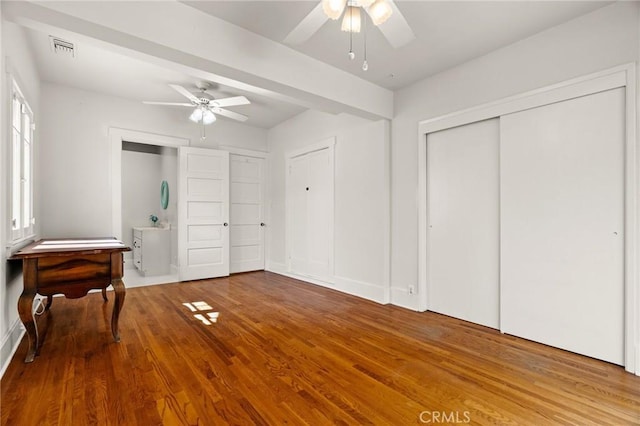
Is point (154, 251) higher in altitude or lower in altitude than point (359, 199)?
lower

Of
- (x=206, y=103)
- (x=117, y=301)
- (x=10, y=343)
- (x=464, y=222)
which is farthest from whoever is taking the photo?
(x=206, y=103)

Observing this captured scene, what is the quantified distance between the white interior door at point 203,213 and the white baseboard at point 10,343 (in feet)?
7.64

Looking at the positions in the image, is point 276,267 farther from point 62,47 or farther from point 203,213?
point 62,47

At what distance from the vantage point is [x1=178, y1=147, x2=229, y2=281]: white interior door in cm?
495

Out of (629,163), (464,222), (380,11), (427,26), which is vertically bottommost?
(464,222)

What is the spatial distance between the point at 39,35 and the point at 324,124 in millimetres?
3306

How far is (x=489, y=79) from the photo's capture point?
2986 millimetres

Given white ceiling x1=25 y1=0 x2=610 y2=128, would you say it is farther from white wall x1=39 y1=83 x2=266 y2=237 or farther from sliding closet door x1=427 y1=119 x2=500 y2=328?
sliding closet door x1=427 y1=119 x2=500 y2=328

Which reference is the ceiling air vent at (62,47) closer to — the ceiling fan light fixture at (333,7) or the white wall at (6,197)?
the white wall at (6,197)

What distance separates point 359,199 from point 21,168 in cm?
355

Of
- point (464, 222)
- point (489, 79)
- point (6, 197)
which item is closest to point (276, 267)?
point (464, 222)

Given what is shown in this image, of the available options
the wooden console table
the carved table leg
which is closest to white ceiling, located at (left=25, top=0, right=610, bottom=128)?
the wooden console table

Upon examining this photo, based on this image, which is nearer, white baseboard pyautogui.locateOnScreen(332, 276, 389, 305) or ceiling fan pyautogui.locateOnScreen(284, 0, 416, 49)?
ceiling fan pyautogui.locateOnScreen(284, 0, 416, 49)

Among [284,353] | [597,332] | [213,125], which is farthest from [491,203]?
[213,125]
